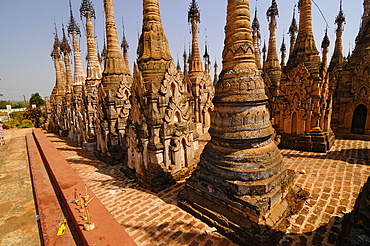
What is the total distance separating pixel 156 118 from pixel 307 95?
8373 mm

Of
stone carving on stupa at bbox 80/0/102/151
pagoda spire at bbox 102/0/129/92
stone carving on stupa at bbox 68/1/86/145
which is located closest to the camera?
pagoda spire at bbox 102/0/129/92

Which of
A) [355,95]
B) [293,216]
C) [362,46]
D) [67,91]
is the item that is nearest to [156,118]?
[293,216]

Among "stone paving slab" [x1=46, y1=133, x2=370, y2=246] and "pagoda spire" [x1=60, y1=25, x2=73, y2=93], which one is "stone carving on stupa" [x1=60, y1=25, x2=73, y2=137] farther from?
"stone paving slab" [x1=46, y1=133, x2=370, y2=246]

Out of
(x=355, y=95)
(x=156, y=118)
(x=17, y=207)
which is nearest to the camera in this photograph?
(x=17, y=207)

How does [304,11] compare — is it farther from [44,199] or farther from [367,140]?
[44,199]

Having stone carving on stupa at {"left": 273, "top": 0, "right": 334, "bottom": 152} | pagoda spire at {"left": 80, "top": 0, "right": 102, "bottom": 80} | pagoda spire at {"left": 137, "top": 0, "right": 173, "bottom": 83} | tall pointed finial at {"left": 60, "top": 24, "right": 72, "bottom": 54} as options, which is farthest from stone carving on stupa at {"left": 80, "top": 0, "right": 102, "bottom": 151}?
tall pointed finial at {"left": 60, "top": 24, "right": 72, "bottom": 54}

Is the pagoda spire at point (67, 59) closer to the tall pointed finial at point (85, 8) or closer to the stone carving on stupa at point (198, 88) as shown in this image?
the tall pointed finial at point (85, 8)

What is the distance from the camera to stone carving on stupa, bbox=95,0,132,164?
1021 centimetres

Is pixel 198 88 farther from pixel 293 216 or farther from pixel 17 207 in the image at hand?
pixel 17 207

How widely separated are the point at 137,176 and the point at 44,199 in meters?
3.31

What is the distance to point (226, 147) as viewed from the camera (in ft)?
16.2

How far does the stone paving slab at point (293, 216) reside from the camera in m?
4.44

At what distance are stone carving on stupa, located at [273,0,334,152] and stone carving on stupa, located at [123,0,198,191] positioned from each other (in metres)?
6.59

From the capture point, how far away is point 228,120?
15.8 ft
